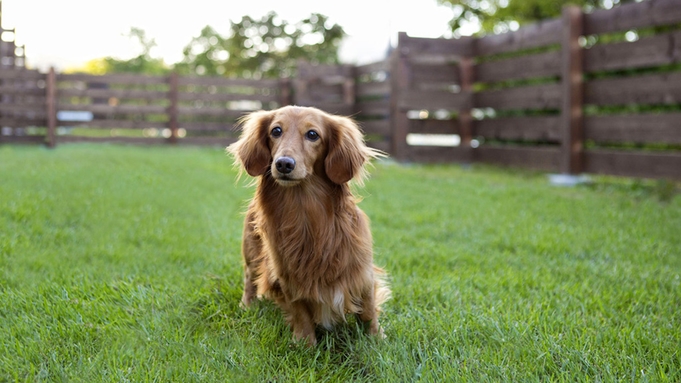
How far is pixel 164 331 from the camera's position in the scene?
89.3 inches

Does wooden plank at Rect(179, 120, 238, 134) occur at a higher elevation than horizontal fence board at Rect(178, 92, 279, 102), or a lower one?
lower

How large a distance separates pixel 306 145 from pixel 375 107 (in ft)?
27.8

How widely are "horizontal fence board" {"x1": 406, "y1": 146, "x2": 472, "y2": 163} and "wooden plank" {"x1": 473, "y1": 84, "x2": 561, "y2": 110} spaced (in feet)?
2.51

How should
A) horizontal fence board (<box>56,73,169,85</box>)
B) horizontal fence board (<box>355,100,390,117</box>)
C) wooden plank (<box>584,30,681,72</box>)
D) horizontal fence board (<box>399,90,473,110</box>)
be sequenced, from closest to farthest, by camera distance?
wooden plank (<box>584,30,681,72</box>) < horizontal fence board (<box>399,90,473,110</box>) < horizontal fence board (<box>355,100,390,117</box>) < horizontal fence board (<box>56,73,169,85</box>)

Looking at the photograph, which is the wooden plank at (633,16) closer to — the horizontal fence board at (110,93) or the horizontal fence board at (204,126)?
the horizontal fence board at (204,126)

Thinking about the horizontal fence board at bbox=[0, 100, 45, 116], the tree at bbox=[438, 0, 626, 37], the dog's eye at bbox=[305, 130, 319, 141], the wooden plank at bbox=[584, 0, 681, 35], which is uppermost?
the tree at bbox=[438, 0, 626, 37]

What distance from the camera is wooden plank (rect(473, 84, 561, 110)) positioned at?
7.54 m

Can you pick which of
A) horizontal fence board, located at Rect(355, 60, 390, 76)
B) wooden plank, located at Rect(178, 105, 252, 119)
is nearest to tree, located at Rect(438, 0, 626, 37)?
horizontal fence board, located at Rect(355, 60, 390, 76)

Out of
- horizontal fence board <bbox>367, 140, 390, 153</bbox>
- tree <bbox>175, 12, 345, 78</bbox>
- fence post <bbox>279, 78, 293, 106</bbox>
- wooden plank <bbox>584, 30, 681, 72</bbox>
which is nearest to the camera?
wooden plank <bbox>584, 30, 681, 72</bbox>

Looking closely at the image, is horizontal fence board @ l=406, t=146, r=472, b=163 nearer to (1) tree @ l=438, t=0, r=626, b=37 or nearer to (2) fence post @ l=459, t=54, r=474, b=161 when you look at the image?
(2) fence post @ l=459, t=54, r=474, b=161

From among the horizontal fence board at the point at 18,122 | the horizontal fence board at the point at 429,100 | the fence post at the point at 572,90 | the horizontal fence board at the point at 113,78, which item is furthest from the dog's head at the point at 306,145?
the horizontal fence board at the point at 113,78

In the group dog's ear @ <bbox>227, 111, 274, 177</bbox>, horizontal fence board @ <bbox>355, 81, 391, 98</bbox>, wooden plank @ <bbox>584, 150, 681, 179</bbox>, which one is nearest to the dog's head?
dog's ear @ <bbox>227, 111, 274, 177</bbox>

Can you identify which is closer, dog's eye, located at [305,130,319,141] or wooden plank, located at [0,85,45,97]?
dog's eye, located at [305,130,319,141]

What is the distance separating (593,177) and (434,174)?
2007 mm
